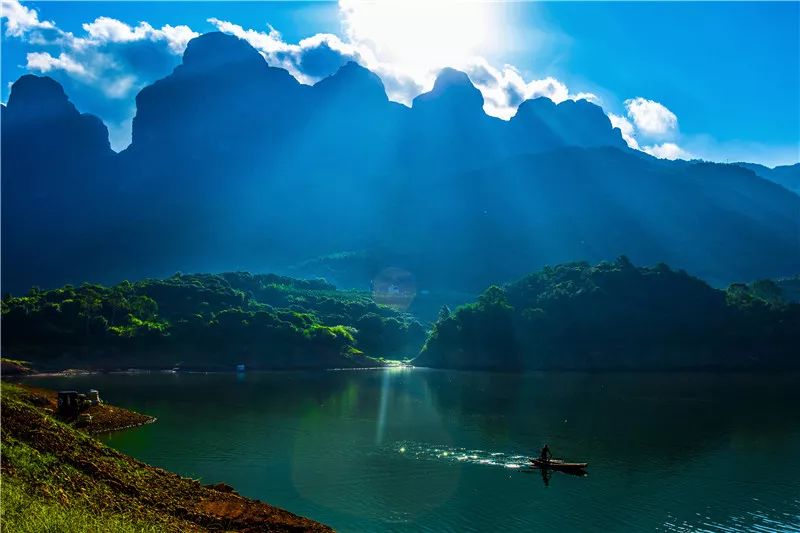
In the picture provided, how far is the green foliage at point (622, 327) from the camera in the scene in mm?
111938

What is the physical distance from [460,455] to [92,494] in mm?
26325

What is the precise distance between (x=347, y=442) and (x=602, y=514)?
2112cm

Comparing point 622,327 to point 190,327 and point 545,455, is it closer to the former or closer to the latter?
point 190,327

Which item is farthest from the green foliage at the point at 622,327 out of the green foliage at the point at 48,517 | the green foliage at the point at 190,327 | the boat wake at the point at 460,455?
the green foliage at the point at 48,517

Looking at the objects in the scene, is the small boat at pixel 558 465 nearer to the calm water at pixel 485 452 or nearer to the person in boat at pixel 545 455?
the person in boat at pixel 545 455

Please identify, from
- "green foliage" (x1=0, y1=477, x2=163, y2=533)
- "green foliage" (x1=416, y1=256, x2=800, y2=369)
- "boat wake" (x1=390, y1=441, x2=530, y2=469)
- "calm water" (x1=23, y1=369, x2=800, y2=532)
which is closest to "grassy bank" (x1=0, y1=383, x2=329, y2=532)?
"green foliage" (x1=0, y1=477, x2=163, y2=533)

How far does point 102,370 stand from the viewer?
325 feet

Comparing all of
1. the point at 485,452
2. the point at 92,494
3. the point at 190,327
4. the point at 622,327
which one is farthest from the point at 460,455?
the point at 622,327

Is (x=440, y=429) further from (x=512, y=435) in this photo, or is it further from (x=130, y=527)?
(x=130, y=527)

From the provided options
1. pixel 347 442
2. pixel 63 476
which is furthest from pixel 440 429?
pixel 63 476

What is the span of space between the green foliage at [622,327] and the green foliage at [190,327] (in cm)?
1742

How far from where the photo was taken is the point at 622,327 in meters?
116

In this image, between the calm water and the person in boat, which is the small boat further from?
the calm water

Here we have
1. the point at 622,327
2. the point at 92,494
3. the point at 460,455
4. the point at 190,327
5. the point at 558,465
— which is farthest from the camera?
the point at 622,327
